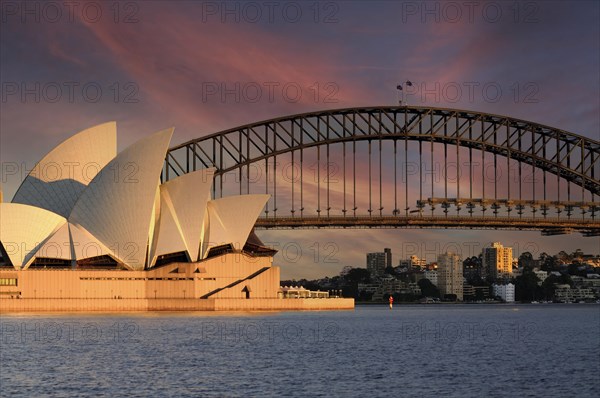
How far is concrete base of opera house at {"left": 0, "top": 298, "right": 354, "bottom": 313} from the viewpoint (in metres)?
91.5

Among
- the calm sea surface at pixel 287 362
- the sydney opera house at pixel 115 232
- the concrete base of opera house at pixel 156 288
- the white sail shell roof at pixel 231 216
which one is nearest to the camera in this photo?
the calm sea surface at pixel 287 362

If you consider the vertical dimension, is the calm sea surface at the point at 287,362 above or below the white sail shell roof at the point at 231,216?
below

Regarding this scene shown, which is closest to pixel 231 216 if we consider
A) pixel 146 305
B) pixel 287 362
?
pixel 146 305

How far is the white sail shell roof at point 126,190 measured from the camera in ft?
289

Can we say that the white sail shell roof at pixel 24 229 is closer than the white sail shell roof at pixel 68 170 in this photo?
Yes

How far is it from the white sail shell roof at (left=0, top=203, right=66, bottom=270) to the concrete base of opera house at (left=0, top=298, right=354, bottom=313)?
3793mm

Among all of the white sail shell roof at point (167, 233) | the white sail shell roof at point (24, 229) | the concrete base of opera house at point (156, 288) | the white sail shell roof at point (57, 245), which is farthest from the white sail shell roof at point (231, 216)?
the white sail shell roof at point (24, 229)

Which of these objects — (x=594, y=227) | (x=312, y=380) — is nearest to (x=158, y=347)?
(x=312, y=380)

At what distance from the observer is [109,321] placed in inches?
3019

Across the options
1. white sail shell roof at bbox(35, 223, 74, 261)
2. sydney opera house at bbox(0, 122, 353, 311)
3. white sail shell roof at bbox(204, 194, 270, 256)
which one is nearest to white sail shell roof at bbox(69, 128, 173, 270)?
sydney opera house at bbox(0, 122, 353, 311)

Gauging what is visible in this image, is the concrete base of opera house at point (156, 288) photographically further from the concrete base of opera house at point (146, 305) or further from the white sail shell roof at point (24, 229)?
the white sail shell roof at point (24, 229)

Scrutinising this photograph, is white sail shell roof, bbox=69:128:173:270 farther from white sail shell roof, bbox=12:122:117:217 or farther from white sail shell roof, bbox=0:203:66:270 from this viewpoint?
white sail shell roof, bbox=12:122:117:217

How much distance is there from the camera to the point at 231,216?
325 feet

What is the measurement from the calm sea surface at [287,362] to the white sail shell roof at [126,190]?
20.4m
